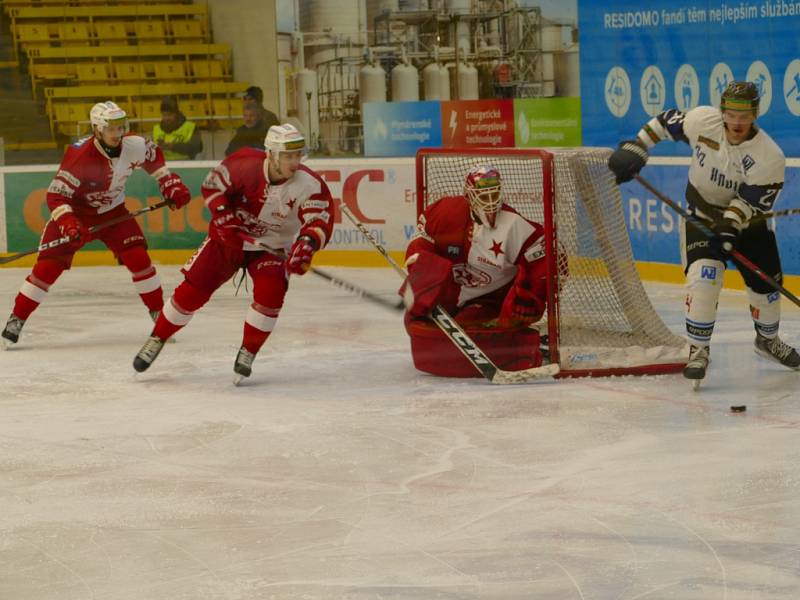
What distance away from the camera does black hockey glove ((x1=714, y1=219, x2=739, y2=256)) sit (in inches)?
187

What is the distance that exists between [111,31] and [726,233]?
21.0ft

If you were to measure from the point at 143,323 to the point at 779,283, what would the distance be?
3129 millimetres

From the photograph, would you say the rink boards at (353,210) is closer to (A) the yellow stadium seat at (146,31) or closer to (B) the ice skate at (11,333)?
(A) the yellow stadium seat at (146,31)

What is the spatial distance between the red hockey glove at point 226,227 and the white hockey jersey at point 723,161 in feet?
4.75

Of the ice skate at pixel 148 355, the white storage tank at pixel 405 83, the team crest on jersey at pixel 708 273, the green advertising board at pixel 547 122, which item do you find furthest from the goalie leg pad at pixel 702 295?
the white storage tank at pixel 405 83

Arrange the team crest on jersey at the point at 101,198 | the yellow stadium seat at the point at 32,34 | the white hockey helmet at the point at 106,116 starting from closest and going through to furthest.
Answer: the white hockey helmet at the point at 106,116 < the team crest on jersey at the point at 101,198 < the yellow stadium seat at the point at 32,34

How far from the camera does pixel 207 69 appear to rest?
32.8ft

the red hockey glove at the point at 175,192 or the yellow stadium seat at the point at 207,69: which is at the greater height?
the yellow stadium seat at the point at 207,69

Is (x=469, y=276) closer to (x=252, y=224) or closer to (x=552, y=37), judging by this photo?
(x=252, y=224)

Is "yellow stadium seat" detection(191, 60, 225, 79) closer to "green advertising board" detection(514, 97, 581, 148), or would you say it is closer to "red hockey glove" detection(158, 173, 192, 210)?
"green advertising board" detection(514, 97, 581, 148)

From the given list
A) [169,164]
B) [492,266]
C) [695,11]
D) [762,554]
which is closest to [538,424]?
[492,266]

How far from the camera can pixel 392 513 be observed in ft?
11.5

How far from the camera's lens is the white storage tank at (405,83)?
9.13 metres

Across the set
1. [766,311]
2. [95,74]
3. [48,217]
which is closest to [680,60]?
[766,311]
